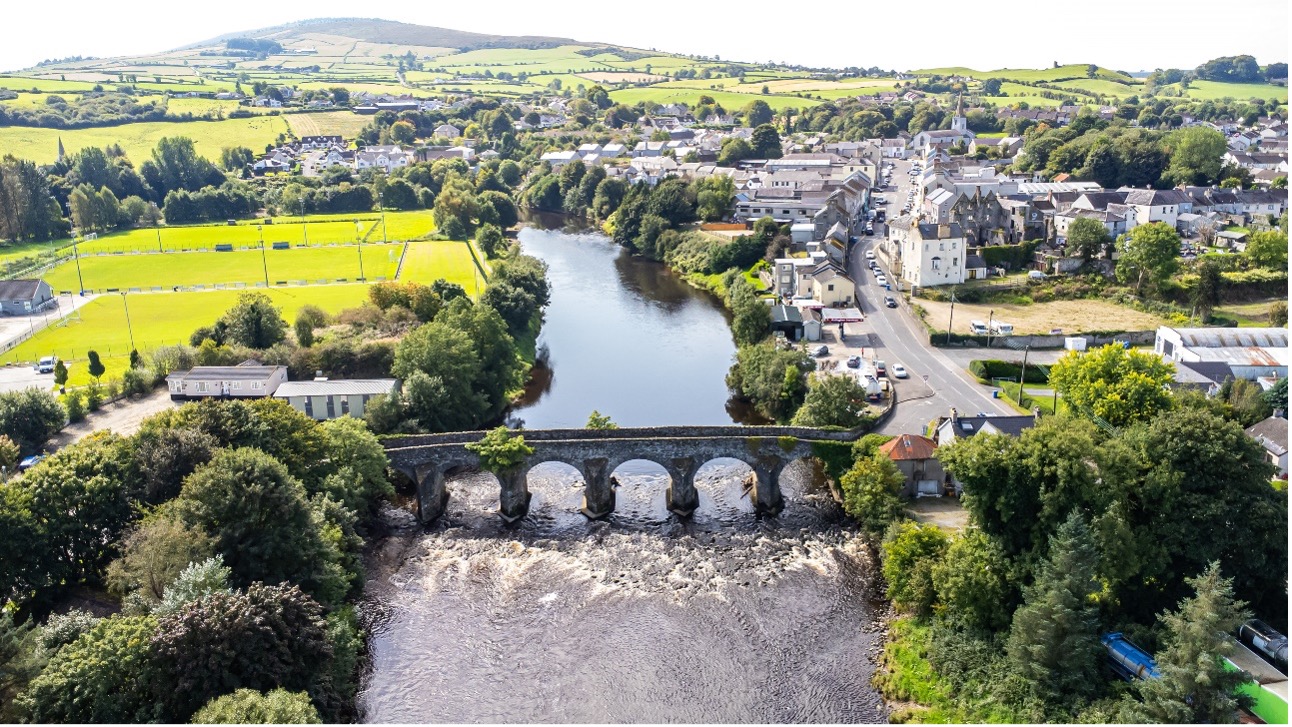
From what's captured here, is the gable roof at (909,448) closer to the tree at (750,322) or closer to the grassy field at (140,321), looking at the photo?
the tree at (750,322)

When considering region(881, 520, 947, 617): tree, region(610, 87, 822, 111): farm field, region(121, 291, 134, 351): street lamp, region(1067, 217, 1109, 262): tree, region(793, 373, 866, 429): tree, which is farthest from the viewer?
region(610, 87, 822, 111): farm field

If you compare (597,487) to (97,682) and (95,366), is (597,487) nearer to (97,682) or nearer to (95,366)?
(97,682)

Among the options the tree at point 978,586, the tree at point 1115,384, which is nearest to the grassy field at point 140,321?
the tree at point 978,586

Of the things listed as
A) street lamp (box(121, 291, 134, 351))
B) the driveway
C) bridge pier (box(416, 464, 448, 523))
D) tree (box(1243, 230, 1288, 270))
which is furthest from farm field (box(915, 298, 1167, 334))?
street lamp (box(121, 291, 134, 351))

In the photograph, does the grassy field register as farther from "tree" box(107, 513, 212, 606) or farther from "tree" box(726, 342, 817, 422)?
"tree" box(726, 342, 817, 422)

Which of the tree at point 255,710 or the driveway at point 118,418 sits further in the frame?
the driveway at point 118,418

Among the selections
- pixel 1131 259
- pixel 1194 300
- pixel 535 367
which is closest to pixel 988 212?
pixel 1131 259
